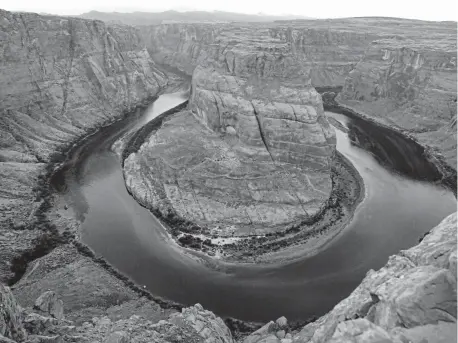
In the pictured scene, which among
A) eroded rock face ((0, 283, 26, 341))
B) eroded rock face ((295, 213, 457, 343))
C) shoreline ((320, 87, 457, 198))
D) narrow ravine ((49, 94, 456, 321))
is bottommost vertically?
narrow ravine ((49, 94, 456, 321))

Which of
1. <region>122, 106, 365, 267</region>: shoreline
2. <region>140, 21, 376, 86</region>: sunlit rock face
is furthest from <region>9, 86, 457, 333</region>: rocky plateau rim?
<region>140, 21, 376, 86</region>: sunlit rock face

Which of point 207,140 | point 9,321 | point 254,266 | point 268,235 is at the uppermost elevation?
point 207,140

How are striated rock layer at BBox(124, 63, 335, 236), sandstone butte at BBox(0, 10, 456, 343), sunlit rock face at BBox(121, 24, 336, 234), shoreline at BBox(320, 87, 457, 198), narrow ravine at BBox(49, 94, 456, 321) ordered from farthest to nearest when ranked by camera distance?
shoreline at BBox(320, 87, 457, 198) < sunlit rock face at BBox(121, 24, 336, 234) < striated rock layer at BBox(124, 63, 335, 236) < narrow ravine at BBox(49, 94, 456, 321) < sandstone butte at BBox(0, 10, 456, 343)

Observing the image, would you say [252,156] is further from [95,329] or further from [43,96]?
[43,96]

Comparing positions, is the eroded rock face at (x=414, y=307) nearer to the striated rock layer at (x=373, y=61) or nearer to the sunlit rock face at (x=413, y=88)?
the striated rock layer at (x=373, y=61)

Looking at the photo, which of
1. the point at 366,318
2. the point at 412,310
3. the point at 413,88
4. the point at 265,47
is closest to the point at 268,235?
the point at 265,47

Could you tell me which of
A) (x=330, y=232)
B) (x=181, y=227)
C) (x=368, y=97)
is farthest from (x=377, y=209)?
Answer: (x=368, y=97)

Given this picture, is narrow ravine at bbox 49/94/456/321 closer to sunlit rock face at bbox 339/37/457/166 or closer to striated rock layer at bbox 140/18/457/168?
striated rock layer at bbox 140/18/457/168
